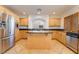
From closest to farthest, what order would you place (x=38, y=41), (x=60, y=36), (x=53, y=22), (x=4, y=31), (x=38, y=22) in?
(x=4, y=31)
(x=38, y=41)
(x=60, y=36)
(x=53, y=22)
(x=38, y=22)

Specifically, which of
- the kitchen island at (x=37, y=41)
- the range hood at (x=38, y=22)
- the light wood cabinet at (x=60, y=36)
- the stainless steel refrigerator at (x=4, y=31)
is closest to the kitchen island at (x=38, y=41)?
the kitchen island at (x=37, y=41)

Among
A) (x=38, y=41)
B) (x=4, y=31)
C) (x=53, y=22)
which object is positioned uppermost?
(x=53, y=22)

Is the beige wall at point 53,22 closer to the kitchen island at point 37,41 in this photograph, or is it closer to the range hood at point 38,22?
the range hood at point 38,22

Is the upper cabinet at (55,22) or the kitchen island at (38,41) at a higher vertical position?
the upper cabinet at (55,22)

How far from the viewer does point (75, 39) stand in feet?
20.4

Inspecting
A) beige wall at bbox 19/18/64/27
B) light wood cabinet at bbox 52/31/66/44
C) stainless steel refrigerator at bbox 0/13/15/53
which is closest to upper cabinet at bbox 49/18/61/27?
beige wall at bbox 19/18/64/27

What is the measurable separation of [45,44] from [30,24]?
220 inches

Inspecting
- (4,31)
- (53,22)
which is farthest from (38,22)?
(4,31)

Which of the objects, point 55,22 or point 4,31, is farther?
point 55,22

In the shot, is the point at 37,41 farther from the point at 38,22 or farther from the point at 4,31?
the point at 38,22

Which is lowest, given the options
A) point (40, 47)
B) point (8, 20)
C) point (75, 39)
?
point (40, 47)

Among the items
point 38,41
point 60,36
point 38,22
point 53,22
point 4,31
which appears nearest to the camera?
point 4,31
